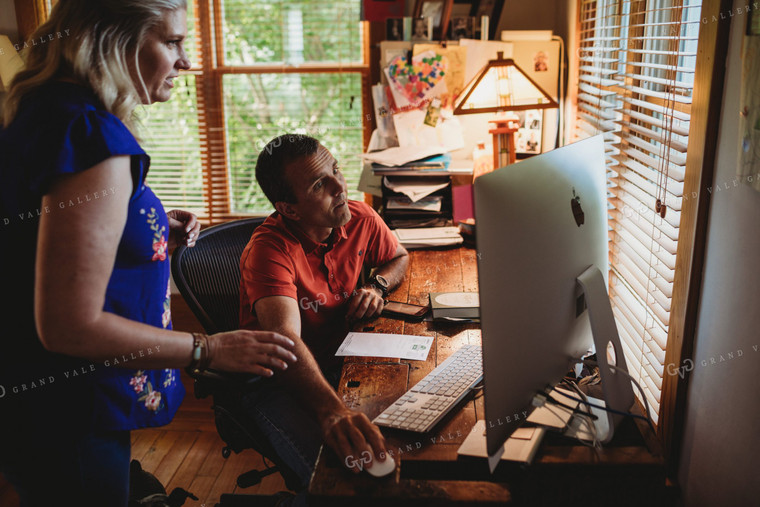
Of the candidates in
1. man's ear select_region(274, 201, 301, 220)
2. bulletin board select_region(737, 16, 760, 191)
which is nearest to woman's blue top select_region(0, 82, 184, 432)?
man's ear select_region(274, 201, 301, 220)

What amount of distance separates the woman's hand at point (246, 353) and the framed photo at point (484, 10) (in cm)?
213

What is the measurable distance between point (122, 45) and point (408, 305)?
1.08 metres

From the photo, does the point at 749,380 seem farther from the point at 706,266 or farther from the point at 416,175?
the point at 416,175

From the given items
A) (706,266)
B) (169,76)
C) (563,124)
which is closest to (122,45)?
(169,76)

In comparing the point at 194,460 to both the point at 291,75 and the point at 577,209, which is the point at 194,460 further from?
the point at 577,209

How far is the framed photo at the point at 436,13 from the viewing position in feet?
9.18

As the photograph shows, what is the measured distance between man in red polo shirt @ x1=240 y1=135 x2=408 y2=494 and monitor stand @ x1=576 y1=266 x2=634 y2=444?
66 cm

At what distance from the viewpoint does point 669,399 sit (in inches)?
61.7

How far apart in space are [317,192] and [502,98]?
973mm

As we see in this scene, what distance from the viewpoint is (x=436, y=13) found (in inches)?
112

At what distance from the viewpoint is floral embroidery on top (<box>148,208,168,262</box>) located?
120cm

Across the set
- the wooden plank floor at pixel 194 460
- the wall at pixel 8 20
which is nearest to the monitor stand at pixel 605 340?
the wooden plank floor at pixel 194 460

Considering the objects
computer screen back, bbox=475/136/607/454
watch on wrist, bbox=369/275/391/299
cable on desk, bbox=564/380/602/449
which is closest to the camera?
computer screen back, bbox=475/136/607/454

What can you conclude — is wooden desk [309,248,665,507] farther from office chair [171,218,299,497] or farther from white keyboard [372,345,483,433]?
office chair [171,218,299,497]
